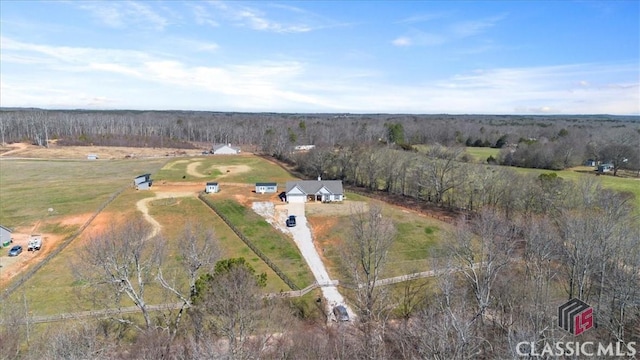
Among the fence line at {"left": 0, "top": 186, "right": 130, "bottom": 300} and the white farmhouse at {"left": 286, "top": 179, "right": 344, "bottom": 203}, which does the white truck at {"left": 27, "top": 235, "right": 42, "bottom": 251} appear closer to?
the fence line at {"left": 0, "top": 186, "right": 130, "bottom": 300}

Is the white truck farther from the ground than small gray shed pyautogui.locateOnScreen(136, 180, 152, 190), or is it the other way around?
small gray shed pyautogui.locateOnScreen(136, 180, 152, 190)

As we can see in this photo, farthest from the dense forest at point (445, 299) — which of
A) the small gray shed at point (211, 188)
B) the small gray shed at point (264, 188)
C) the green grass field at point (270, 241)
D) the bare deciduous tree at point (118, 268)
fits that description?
the small gray shed at point (264, 188)

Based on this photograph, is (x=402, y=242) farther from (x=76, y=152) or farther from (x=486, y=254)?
(x=76, y=152)

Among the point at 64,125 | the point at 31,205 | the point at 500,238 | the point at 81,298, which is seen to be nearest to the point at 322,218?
the point at 500,238

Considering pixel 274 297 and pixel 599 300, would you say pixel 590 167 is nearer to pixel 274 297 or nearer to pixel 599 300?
pixel 599 300

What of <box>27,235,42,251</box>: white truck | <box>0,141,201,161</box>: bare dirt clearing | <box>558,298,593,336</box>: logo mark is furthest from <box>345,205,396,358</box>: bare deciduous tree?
<box>0,141,201,161</box>: bare dirt clearing

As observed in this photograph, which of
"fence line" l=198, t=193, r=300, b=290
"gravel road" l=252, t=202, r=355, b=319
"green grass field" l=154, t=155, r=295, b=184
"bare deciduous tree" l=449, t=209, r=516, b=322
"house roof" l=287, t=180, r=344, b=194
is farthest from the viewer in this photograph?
"green grass field" l=154, t=155, r=295, b=184
